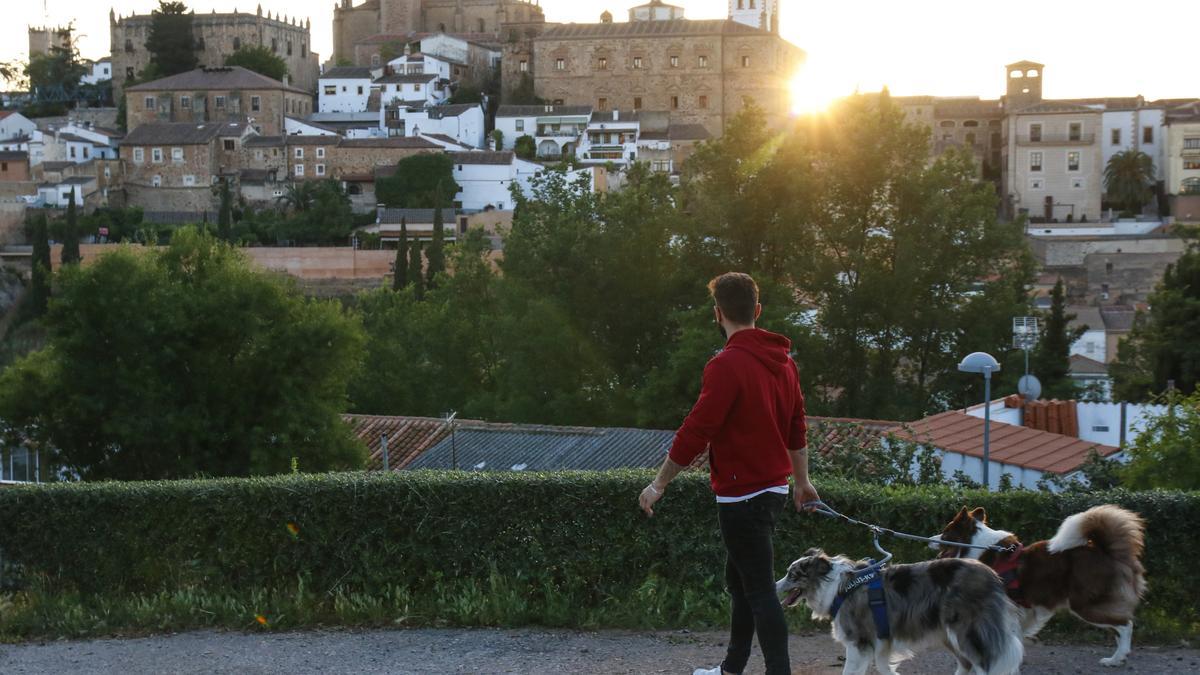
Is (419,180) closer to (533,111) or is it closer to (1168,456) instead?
(533,111)

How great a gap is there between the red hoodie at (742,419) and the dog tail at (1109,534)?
3.77ft

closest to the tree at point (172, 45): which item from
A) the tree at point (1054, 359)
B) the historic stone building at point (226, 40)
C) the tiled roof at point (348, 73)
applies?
the historic stone building at point (226, 40)

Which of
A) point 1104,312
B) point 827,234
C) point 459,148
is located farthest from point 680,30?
point 827,234

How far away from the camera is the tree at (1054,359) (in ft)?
90.0

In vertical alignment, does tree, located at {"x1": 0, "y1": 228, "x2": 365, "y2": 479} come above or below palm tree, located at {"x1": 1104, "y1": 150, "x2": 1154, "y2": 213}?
below

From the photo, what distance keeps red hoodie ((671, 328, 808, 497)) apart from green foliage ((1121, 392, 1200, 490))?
A: 6.27 meters

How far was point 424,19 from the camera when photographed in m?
96.1

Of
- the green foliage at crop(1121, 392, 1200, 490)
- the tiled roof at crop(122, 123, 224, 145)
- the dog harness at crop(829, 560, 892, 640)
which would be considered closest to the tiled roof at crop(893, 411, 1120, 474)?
the green foliage at crop(1121, 392, 1200, 490)

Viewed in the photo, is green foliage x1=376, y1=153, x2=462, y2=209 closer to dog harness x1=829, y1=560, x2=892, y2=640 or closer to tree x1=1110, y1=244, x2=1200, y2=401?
tree x1=1110, y1=244, x2=1200, y2=401

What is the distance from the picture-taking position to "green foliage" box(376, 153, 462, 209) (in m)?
63.7

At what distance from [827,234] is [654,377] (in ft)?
18.3

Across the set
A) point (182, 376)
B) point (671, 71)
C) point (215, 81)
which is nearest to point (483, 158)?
point (215, 81)

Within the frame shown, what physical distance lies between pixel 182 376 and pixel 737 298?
53.3 ft

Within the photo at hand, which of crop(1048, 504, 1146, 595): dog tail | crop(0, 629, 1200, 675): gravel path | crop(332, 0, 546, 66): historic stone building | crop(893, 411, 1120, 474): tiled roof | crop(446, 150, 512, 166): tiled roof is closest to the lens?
crop(1048, 504, 1146, 595): dog tail
